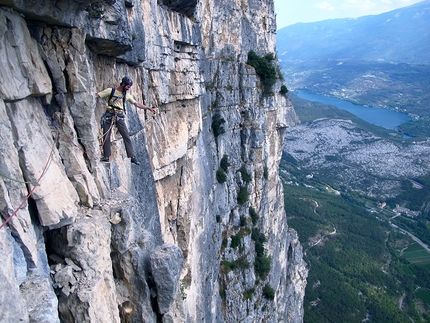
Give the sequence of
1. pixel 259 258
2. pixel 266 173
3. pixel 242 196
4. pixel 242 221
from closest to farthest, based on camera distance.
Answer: pixel 242 196
pixel 242 221
pixel 259 258
pixel 266 173

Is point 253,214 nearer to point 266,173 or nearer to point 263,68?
point 266,173

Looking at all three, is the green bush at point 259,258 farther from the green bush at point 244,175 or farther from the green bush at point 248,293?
the green bush at point 244,175

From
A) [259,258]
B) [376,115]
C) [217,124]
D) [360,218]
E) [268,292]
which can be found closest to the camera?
[217,124]

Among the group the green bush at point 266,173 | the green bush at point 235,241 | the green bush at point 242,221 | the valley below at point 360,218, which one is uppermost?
the green bush at point 266,173

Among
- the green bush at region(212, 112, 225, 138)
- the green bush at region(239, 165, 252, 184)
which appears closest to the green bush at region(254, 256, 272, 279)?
the green bush at region(239, 165, 252, 184)

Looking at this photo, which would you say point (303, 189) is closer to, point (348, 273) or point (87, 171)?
point (348, 273)

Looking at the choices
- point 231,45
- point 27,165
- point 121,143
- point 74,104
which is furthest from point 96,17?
point 231,45

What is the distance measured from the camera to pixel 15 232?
16.5 feet

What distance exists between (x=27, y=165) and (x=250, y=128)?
1910 centimetres

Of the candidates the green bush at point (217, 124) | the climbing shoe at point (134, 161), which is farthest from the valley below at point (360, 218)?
the climbing shoe at point (134, 161)

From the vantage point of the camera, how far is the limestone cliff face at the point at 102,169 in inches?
211

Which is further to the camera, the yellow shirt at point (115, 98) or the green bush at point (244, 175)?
the green bush at point (244, 175)

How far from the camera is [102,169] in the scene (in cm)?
780

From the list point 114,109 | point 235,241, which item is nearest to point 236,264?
point 235,241
